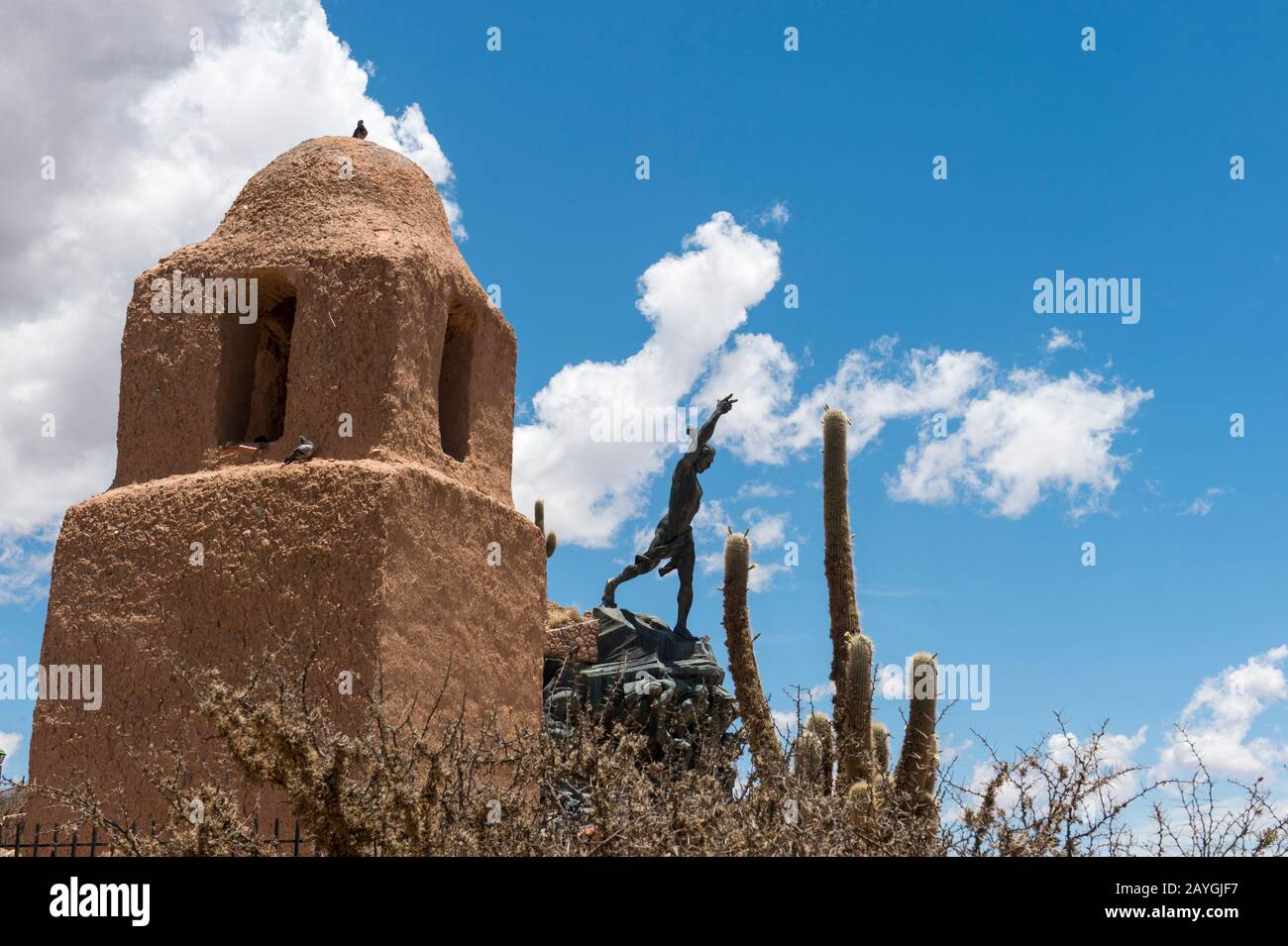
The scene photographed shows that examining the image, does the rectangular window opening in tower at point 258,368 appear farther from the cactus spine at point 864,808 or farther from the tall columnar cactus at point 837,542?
the tall columnar cactus at point 837,542

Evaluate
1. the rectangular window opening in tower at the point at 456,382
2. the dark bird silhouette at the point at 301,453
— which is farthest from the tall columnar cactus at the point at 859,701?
the dark bird silhouette at the point at 301,453

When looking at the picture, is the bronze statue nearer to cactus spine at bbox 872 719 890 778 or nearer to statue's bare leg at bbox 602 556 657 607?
statue's bare leg at bbox 602 556 657 607

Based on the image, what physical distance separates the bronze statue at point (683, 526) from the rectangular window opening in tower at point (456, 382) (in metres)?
7.22

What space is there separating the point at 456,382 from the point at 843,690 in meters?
5.41

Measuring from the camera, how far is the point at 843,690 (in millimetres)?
11484

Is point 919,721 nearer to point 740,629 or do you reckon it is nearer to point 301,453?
point 740,629

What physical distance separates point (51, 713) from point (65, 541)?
3.35 ft

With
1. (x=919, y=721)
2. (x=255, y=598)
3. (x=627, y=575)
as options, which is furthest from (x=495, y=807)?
(x=627, y=575)

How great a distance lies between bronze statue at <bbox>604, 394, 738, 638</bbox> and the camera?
1527 centimetres

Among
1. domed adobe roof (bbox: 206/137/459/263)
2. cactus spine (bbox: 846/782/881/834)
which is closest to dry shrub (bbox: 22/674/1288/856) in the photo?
cactus spine (bbox: 846/782/881/834)

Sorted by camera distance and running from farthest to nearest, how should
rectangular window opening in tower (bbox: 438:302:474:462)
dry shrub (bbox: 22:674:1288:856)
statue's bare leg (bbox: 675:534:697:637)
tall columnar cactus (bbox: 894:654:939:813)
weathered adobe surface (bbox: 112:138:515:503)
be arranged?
statue's bare leg (bbox: 675:534:697:637) < tall columnar cactus (bbox: 894:654:939:813) < rectangular window opening in tower (bbox: 438:302:474:462) < weathered adobe surface (bbox: 112:138:515:503) < dry shrub (bbox: 22:674:1288:856)

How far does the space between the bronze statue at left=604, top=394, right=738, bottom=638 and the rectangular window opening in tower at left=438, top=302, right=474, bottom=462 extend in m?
7.22

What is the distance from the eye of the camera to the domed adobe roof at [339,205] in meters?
7.46
